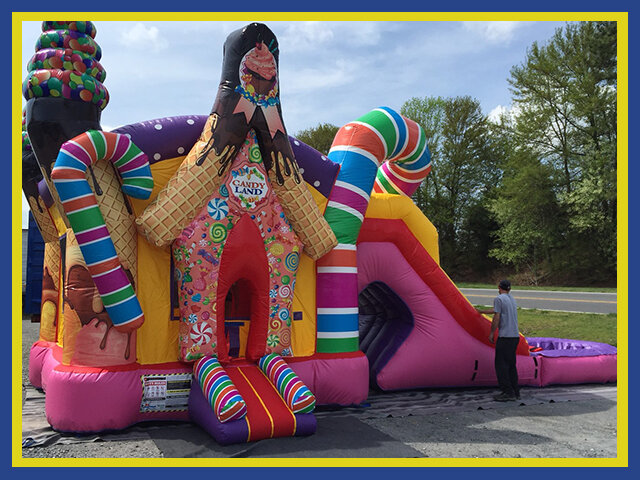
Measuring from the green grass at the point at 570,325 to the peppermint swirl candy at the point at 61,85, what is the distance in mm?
7398

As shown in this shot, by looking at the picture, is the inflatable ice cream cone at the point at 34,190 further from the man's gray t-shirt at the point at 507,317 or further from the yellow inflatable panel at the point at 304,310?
the man's gray t-shirt at the point at 507,317

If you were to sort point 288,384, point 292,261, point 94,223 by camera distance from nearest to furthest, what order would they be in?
1. point 94,223
2. point 288,384
3. point 292,261

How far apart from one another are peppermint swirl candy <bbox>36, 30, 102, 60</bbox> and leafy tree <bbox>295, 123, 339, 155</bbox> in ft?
72.6

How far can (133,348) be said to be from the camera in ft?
13.9

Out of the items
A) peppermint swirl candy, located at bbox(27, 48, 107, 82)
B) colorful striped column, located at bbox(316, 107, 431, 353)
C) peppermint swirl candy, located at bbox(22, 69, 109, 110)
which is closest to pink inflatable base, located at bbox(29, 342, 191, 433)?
colorful striped column, located at bbox(316, 107, 431, 353)

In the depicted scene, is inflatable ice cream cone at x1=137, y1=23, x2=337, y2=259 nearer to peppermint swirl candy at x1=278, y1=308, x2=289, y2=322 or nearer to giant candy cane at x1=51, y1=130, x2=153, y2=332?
giant candy cane at x1=51, y1=130, x2=153, y2=332

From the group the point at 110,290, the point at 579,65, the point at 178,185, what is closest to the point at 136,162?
the point at 178,185

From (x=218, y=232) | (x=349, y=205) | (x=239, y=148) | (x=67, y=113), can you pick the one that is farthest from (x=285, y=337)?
(x=67, y=113)

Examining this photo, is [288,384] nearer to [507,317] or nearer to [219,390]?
[219,390]

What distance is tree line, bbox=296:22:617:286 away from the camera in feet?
64.5

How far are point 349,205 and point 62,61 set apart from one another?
106 inches

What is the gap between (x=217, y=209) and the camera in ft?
14.7

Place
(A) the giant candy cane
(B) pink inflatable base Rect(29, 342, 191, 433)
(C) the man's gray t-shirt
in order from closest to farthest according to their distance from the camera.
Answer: (A) the giant candy cane, (B) pink inflatable base Rect(29, 342, 191, 433), (C) the man's gray t-shirt

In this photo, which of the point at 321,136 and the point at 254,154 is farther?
the point at 321,136
